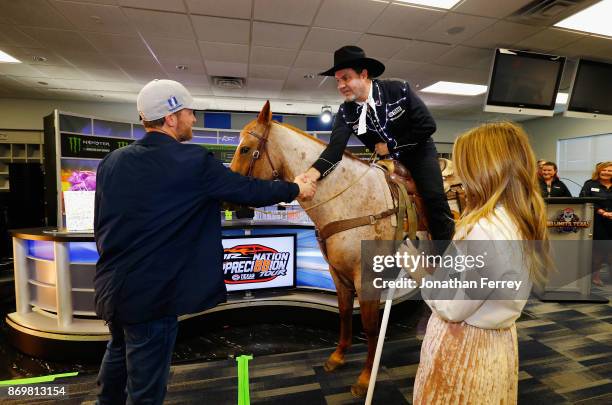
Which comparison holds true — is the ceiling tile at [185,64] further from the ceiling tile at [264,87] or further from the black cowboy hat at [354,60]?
the black cowboy hat at [354,60]

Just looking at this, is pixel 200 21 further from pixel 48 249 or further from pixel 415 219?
pixel 415 219

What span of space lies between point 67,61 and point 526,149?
854 centimetres

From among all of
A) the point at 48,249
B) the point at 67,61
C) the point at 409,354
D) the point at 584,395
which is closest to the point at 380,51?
the point at 409,354

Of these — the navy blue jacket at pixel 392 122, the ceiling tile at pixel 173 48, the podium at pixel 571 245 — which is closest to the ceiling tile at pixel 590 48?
the podium at pixel 571 245

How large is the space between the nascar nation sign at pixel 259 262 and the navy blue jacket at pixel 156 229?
2391 mm

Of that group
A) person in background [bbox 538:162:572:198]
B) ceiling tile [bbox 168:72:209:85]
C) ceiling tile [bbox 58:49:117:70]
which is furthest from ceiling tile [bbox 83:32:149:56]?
person in background [bbox 538:162:572:198]

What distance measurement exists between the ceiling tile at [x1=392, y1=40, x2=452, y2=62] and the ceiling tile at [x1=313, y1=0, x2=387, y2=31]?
130 cm

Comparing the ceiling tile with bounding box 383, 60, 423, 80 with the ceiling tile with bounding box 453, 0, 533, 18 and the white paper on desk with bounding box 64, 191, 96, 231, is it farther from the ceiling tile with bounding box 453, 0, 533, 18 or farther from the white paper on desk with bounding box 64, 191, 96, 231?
the white paper on desk with bounding box 64, 191, 96, 231

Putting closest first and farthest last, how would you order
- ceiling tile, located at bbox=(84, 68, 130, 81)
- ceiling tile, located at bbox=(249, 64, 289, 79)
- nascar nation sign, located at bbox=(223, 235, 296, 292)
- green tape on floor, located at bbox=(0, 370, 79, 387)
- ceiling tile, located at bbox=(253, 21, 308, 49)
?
1. green tape on floor, located at bbox=(0, 370, 79, 387)
2. nascar nation sign, located at bbox=(223, 235, 296, 292)
3. ceiling tile, located at bbox=(253, 21, 308, 49)
4. ceiling tile, located at bbox=(249, 64, 289, 79)
5. ceiling tile, located at bbox=(84, 68, 130, 81)

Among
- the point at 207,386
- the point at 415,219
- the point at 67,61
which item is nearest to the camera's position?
the point at 415,219

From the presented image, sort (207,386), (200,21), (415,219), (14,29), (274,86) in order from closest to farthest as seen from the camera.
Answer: (415,219) → (207,386) → (200,21) → (14,29) → (274,86)

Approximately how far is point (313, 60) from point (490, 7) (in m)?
3.23

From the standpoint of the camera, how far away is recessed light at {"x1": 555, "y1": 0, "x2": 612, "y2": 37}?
432cm

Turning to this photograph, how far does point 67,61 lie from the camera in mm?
6562
